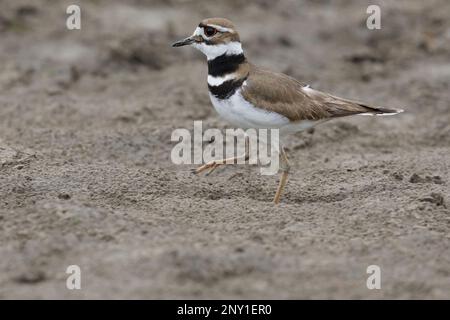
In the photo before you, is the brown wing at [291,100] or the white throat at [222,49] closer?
the brown wing at [291,100]

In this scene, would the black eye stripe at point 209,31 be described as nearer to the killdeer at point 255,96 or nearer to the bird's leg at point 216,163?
the killdeer at point 255,96

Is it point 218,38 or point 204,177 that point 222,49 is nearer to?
point 218,38

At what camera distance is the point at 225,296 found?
4715 millimetres

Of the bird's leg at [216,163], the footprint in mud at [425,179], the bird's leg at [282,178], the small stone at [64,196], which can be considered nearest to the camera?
the small stone at [64,196]

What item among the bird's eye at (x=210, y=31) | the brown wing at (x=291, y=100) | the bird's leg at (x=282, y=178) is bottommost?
the bird's leg at (x=282, y=178)

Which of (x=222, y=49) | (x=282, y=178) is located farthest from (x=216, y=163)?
(x=222, y=49)

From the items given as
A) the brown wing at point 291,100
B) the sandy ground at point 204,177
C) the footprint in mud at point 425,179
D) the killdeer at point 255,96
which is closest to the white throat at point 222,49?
the killdeer at point 255,96

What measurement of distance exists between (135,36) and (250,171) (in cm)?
388

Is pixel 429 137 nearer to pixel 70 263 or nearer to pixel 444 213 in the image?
pixel 444 213

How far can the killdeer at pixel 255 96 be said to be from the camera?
6.23 meters

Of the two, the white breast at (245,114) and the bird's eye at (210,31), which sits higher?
the bird's eye at (210,31)

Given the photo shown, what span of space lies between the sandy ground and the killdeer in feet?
1.97

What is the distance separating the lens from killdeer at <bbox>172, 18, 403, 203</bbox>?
623 centimetres
